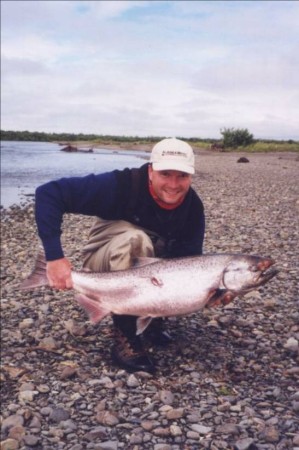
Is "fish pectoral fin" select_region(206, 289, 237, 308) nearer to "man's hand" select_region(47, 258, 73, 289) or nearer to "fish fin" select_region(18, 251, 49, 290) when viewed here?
"man's hand" select_region(47, 258, 73, 289)

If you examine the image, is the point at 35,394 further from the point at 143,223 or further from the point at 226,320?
the point at 226,320

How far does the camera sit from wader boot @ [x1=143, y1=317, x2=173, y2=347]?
16.7ft

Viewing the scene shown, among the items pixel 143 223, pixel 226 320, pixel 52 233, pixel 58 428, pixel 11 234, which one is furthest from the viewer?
pixel 11 234

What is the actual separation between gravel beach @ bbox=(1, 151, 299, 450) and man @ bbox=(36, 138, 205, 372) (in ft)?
1.30

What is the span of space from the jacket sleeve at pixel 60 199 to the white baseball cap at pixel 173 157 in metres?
0.42

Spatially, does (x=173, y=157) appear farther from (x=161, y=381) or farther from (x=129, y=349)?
(x=161, y=381)

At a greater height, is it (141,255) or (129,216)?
(129,216)

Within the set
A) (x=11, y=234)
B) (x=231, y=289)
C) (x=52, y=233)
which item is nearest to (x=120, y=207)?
(x=52, y=233)

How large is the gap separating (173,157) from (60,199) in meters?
1.00

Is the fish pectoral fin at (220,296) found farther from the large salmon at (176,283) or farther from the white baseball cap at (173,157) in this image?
the white baseball cap at (173,157)

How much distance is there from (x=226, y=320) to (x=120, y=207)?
6.40ft

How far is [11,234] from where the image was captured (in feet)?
45.1

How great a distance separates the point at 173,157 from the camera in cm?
420

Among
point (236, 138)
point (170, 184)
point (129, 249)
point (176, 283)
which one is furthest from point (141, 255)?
point (236, 138)
